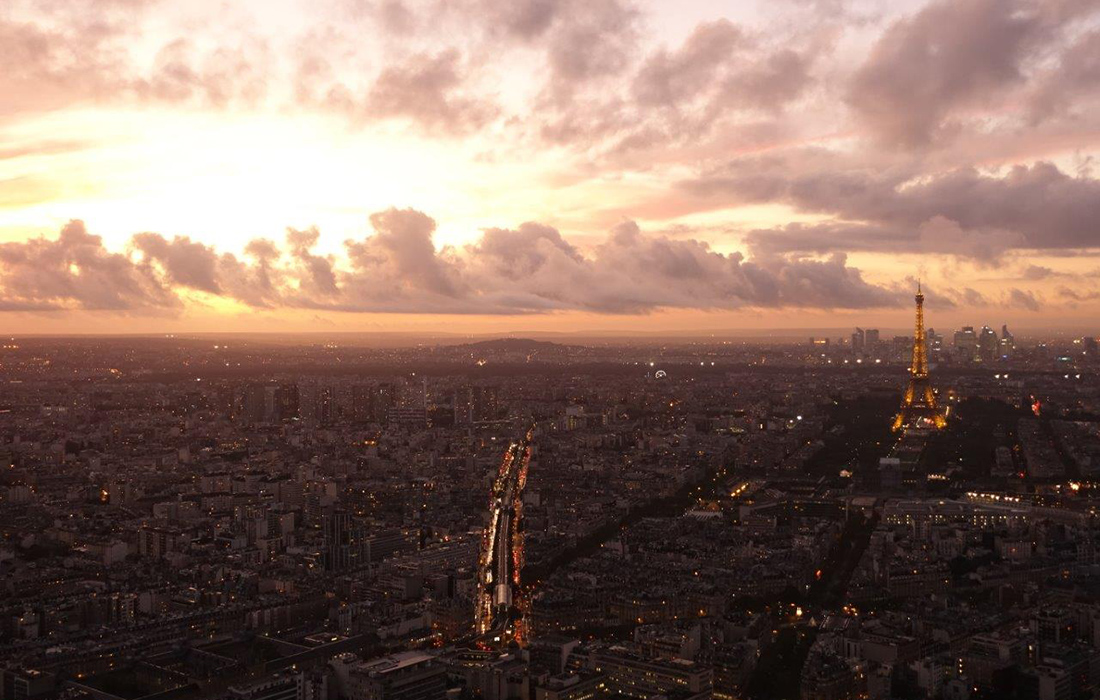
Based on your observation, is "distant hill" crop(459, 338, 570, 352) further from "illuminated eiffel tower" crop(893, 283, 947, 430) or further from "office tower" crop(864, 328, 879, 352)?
"illuminated eiffel tower" crop(893, 283, 947, 430)

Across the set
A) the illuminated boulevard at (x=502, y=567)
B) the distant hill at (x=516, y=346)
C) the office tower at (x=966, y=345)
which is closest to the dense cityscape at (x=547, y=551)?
the illuminated boulevard at (x=502, y=567)

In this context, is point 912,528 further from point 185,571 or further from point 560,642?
point 185,571

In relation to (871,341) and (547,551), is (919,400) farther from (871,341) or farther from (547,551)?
(871,341)

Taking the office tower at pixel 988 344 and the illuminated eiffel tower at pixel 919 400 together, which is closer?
the illuminated eiffel tower at pixel 919 400

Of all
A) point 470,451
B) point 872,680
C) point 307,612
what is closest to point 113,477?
point 470,451

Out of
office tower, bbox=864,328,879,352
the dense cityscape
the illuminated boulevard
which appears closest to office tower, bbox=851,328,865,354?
office tower, bbox=864,328,879,352

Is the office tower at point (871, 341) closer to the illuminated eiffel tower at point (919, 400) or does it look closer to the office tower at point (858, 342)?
the office tower at point (858, 342)

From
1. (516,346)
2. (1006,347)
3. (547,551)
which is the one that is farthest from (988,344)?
(547,551)
